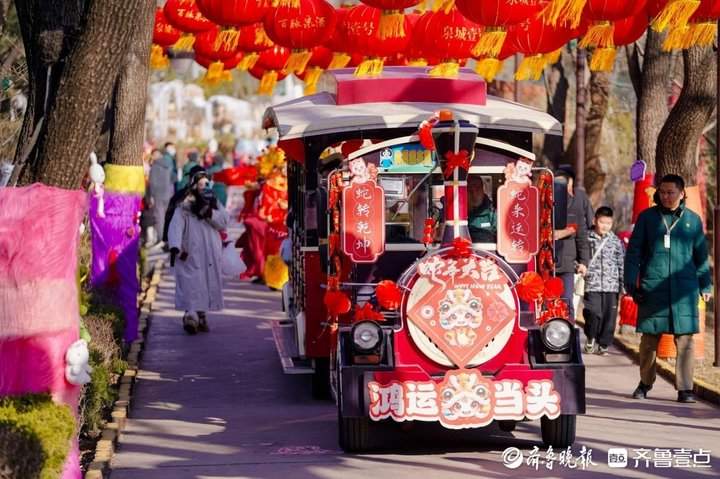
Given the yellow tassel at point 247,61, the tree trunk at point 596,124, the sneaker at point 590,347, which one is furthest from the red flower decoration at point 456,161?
the tree trunk at point 596,124

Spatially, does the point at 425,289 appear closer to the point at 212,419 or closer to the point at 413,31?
the point at 212,419

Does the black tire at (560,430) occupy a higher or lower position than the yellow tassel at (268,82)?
lower

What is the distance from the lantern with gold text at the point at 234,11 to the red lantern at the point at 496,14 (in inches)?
105

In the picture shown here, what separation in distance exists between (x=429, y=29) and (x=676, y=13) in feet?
16.0

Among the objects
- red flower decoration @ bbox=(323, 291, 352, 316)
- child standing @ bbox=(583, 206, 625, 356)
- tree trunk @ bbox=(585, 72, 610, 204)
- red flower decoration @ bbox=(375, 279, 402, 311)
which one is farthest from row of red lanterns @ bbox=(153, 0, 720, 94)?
tree trunk @ bbox=(585, 72, 610, 204)

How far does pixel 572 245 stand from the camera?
1705 cm

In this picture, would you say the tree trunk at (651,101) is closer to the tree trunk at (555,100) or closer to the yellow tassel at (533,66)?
the yellow tassel at (533,66)

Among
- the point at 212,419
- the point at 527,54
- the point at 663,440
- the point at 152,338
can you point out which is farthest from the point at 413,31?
the point at 663,440

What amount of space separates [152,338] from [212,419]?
624cm

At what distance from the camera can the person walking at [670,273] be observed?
523 inches

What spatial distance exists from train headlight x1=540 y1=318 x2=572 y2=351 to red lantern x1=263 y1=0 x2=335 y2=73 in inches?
265

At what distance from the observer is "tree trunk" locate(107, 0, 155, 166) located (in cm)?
1750

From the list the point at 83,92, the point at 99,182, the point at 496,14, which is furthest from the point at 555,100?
the point at 83,92

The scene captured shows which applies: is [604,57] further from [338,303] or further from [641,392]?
[338,303]
